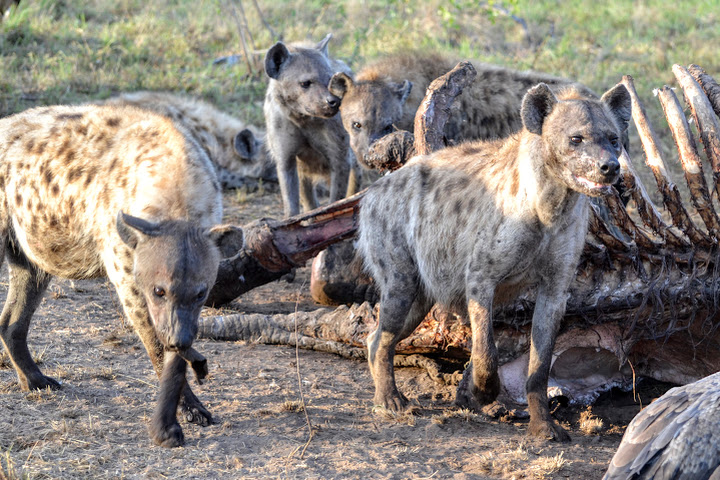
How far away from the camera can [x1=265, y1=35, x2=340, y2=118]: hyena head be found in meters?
5.82

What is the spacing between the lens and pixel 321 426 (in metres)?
3.64

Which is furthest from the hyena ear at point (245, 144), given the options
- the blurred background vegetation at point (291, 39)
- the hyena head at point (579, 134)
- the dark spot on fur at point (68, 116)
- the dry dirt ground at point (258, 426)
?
the hyena head at point (579, 134)

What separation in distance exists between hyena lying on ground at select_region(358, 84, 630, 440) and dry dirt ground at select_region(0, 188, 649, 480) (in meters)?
0.17

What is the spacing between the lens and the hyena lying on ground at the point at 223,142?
743 centimetres

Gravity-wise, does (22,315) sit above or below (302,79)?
below

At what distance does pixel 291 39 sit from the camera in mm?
9359

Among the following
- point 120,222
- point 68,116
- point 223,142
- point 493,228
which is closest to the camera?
point 120,222

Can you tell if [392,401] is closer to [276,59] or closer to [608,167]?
[608,167]

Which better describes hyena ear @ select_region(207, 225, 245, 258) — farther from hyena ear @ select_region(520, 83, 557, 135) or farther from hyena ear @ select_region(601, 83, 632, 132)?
hyena ear @ select_region(601, 83, 632, 132)

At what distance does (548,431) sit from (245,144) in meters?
4.51

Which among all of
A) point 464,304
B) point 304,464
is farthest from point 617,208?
point 304,464

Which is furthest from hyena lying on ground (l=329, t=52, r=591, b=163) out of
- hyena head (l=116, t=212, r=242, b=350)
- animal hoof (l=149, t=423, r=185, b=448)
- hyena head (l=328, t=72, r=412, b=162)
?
animal hoof (l=149, t=423, r=185, b=448)

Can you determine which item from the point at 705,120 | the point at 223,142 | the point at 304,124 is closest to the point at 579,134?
the point at 705,120

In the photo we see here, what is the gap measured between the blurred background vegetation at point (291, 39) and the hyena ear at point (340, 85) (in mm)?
2540
